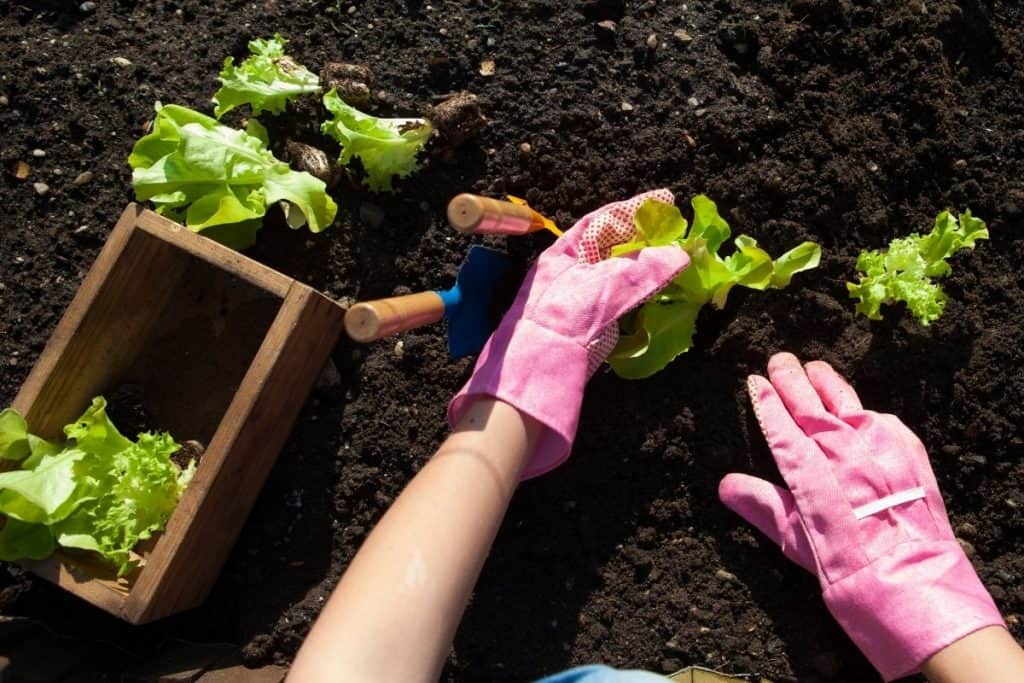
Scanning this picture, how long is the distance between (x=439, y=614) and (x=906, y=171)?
1357mm

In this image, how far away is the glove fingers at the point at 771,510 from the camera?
5.47ft

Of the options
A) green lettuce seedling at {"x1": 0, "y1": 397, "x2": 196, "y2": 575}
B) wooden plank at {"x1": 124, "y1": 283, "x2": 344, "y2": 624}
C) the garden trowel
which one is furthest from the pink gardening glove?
green lettuce seedling at {"x1": 0, "y1": 397, "x2": 196, "y2": 575}

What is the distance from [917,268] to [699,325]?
445mm

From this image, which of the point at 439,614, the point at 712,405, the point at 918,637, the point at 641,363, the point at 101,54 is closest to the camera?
the point at 439,614

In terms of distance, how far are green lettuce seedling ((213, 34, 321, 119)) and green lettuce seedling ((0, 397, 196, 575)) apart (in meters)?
0.70

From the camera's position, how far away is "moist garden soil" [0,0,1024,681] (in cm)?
176

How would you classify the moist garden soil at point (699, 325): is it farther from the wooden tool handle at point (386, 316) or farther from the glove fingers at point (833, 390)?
the wooden tool handle at point (386, 316)

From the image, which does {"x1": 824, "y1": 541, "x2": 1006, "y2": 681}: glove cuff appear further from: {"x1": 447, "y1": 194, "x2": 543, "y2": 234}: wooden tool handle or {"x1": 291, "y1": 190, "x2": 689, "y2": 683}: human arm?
{"x1": 447, "y1": 194, "x2": 543, "y2": 234}: wooden tool handle

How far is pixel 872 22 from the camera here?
1.86 metres

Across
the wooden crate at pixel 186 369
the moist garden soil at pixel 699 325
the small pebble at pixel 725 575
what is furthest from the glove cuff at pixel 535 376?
the small pebble at pixel 725 575

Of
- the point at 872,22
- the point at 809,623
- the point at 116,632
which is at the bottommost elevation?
the point at 116,632

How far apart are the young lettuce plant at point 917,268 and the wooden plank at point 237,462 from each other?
3.60ft

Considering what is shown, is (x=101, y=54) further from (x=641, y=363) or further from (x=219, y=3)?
(x=641, y=363)

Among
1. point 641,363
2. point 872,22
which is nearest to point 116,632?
point 641,363
